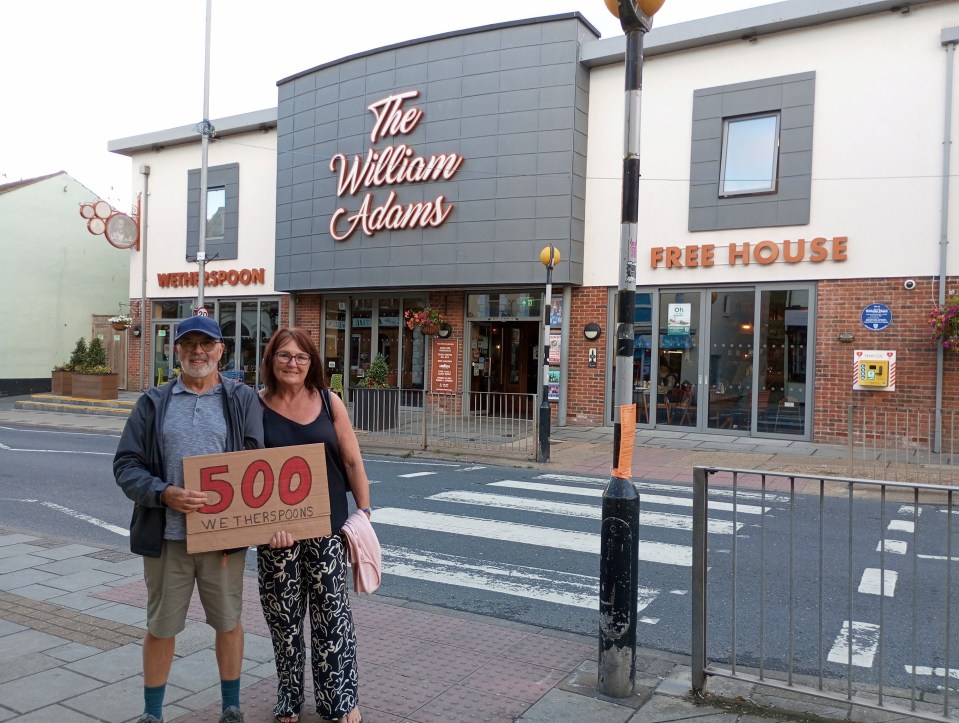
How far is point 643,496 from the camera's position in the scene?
32.1 feet

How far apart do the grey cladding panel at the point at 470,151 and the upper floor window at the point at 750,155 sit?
3.15 meters

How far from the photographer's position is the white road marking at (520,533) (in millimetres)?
6887

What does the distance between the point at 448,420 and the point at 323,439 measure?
10481mm

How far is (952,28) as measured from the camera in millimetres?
13297

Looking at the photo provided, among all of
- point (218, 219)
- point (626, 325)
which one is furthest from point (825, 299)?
point (218, 219)

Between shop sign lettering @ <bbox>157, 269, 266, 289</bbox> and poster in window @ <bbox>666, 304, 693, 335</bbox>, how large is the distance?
12472mm

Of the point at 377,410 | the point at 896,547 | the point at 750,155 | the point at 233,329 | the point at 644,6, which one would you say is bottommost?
the point at 896,547

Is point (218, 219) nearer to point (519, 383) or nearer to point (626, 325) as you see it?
point (519, 383)

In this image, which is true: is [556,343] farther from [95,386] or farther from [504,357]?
[95,386]

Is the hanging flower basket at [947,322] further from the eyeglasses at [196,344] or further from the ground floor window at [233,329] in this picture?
the ground floor window at [233,329]

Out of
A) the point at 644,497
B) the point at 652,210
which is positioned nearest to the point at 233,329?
the point at 652,210

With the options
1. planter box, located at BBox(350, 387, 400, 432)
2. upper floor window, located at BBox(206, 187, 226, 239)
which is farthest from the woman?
upper floor window, located at BBox(206, 187, 226, 239)

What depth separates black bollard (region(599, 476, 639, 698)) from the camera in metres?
3.94

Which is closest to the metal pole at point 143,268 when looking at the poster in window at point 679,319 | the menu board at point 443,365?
the menu board at point 443,365
